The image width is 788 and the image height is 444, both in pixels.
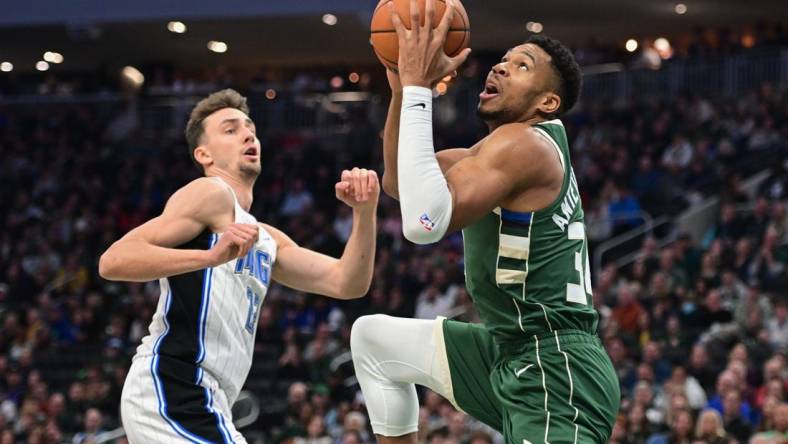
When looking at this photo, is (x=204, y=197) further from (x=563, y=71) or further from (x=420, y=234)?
(x=563, y=71)

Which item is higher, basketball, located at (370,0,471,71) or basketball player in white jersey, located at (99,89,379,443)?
basketball, located at (370,0,471,71)

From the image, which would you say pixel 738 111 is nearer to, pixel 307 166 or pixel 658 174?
pixel 658 174

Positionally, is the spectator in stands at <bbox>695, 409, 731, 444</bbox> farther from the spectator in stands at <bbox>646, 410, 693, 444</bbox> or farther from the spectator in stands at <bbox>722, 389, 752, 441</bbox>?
the spectator in stands at <bbox>722, 389, 752, 441</bbox>

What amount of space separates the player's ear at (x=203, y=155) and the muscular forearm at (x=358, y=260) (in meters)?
0.71

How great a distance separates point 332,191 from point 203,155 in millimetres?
15736

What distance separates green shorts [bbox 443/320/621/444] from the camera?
16.8ft

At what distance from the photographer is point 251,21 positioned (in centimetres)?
2355

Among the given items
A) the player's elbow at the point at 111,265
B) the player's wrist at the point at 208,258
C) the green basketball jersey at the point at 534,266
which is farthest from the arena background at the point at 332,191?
the player's wrist at the point at 208,258

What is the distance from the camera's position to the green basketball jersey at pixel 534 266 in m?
5.19

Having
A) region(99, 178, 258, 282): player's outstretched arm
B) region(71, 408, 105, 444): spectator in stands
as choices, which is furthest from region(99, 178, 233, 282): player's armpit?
region(71, 408, 105, 444): spectator in stands

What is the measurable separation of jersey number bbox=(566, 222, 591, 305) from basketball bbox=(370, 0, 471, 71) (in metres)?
0.86

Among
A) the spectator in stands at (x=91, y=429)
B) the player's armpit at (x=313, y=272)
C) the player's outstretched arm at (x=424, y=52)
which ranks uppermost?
the player's outstretched arm at (x=424, y=52)

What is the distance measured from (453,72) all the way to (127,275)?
1525 mm

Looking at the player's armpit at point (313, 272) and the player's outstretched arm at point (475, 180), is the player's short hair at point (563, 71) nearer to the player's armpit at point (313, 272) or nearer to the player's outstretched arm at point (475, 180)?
the player's outstretched arm at point (475, 180)
